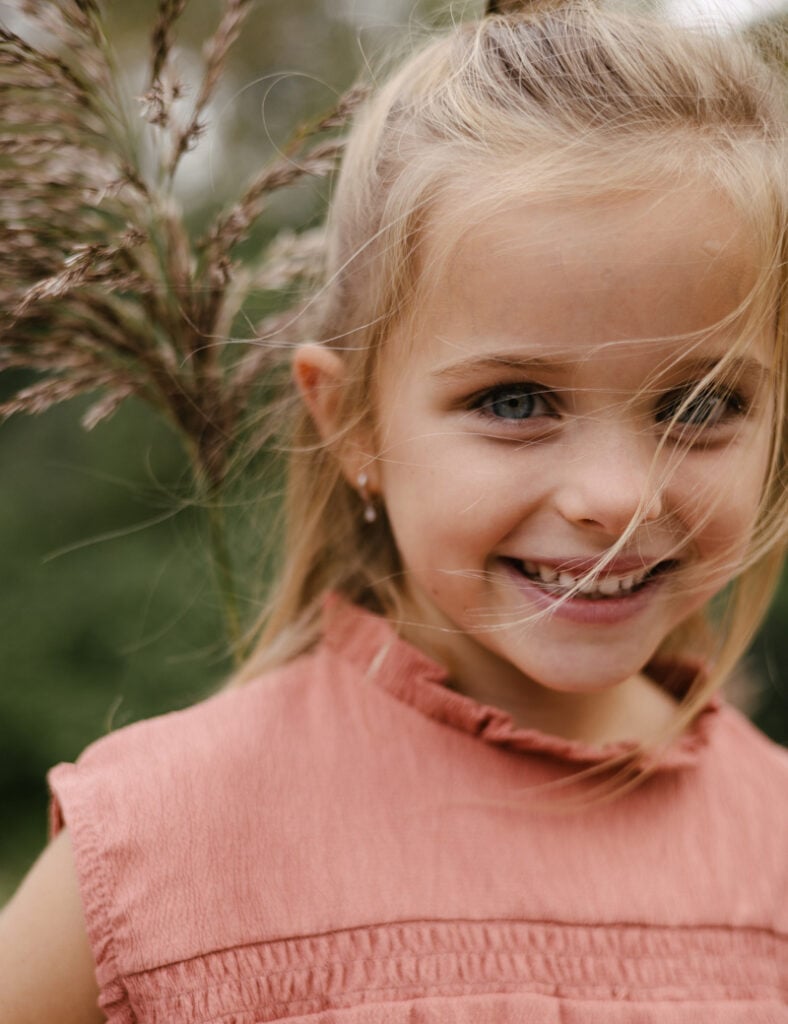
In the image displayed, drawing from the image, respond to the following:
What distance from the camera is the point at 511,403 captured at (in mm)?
1323

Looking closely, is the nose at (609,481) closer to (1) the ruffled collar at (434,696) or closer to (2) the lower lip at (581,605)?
(2) the lower lip at (581,605)

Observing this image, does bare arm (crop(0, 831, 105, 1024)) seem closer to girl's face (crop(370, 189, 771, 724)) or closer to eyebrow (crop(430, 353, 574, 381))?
girl's face (crop(370, 189, 771, 724))

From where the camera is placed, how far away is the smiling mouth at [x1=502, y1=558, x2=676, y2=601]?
1352mm

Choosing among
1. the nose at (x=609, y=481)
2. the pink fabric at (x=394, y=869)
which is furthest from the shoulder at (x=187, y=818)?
the nose at (x=609, y=481)

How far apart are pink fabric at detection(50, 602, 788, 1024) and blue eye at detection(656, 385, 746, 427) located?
46cm

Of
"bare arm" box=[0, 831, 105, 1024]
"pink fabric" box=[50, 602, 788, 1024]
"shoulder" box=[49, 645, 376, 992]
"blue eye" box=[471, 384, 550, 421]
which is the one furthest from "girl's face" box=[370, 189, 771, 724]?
"bare arm" box=[0, 831, 105, 1024]

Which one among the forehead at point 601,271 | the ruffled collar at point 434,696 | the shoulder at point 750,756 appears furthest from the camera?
the shoulder at point 750,756

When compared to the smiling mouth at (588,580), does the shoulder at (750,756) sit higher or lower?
lower

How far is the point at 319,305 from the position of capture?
1.66 metres

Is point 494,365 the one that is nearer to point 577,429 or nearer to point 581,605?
point 577,429

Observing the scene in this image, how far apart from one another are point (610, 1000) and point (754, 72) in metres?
1.20

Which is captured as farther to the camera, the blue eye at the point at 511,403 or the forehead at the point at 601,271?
the blue eye at the point at 511,403

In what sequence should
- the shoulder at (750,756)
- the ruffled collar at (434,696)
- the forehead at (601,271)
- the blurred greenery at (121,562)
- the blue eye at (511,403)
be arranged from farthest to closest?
the blurred greenery at (121,562)
the shoulder at (750,756)
the ruffled collar at (434,696)
the blue eye at (511,403)
the forehead at (601,271)

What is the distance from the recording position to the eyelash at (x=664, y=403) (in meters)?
1.30
